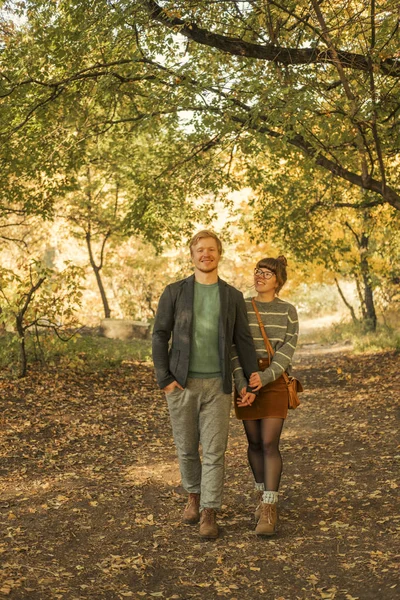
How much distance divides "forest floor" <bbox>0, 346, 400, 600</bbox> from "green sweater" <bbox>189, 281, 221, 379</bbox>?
3.88ft

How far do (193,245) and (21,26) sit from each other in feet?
26.2

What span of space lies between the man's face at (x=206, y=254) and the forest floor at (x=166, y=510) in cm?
190

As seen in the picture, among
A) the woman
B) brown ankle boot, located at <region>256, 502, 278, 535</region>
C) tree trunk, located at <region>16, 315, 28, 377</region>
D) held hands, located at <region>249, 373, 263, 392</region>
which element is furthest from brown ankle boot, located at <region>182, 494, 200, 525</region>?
tree trunk, located at <region>16, 315, 28, 377</region>

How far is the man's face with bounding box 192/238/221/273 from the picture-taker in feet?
16.5

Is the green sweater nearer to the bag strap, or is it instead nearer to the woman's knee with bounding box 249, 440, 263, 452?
the bag strap

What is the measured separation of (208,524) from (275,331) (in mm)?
1432

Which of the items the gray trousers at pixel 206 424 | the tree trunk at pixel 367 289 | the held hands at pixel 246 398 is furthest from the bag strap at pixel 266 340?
the tree trunk at pixel 367 289

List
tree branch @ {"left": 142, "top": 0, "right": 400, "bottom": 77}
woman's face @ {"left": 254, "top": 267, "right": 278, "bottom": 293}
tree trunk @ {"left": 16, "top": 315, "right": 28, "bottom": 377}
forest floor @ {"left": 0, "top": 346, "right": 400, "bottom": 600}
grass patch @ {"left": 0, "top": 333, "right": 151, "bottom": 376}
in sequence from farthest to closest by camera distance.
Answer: grass patch @ {"left": 0, "top": 333, "right": 151, "bottom": 376}, tree trunk @ {"left": 16, "top": 315, "right": 28, "bottom": 377}, tree branch @ {"left": 142, "top": 0, "right": 400, "bottom": 77}, woman's face @ {"left": 254, "top": 267, "right": 278, "bottom": 293}, forest floor @ {"left": 0, "top": 346, "right": 400, "bottom": 600}

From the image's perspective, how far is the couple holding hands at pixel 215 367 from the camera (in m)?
5.04

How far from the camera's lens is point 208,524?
199 inches

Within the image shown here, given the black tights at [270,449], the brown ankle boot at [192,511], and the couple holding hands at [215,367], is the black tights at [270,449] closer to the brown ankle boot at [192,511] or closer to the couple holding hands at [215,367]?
the couple holding hands at [215,367]

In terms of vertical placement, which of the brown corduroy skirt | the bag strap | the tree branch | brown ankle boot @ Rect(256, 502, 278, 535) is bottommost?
brown ankle boot @ Rect(256, 502, 278, 535)

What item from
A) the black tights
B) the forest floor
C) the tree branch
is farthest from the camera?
the tree branch

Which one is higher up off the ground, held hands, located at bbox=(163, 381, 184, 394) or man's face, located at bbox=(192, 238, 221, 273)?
man's face, located at bbox=(192, 238, 221, 273)
